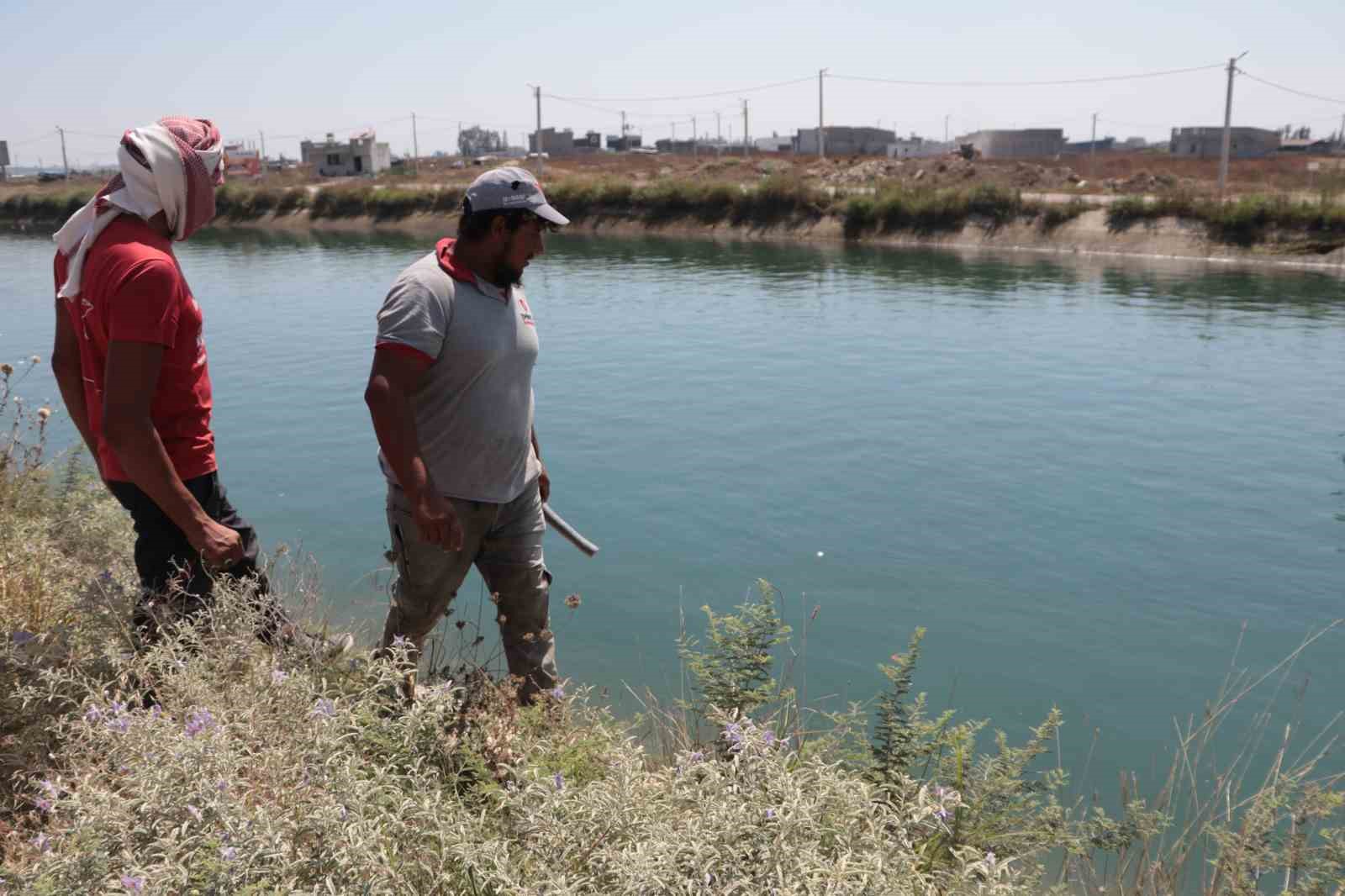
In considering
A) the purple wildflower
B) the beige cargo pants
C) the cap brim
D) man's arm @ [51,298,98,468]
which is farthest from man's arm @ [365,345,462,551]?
the purple wildflower

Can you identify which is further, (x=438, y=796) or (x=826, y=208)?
(x=826, y=208)

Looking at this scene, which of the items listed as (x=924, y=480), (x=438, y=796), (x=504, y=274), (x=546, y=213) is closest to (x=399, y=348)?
(x=504, y=274)

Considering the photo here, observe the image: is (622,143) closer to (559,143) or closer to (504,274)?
(559,143)

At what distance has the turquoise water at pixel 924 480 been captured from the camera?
22.1ft

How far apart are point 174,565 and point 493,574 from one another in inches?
43.1

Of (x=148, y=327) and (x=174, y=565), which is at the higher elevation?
(x=148, y=327)

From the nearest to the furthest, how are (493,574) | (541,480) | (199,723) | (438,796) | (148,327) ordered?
(438,796) → (199,723) → (148,327) → (493,574) → (541,480)

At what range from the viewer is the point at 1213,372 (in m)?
15.7

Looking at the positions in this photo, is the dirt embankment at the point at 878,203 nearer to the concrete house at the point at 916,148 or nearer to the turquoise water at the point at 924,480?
the turquoise water at the point at 924,480

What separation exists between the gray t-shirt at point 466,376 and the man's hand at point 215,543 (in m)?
0.59

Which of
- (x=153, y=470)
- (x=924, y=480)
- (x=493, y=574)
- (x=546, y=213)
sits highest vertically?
(x=546, y=213)

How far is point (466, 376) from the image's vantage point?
359 cm

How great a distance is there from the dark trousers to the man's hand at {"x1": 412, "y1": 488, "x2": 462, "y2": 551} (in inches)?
19.9

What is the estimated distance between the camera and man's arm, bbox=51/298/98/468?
3301mm
